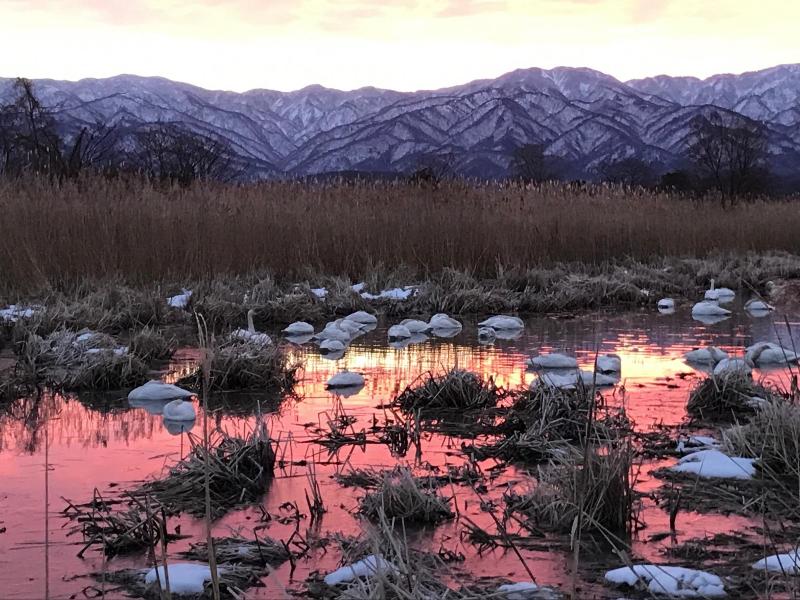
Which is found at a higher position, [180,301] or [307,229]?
[307,229]

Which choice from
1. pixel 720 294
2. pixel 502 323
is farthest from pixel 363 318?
pixel 720 294

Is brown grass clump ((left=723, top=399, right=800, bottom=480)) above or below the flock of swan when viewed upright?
above

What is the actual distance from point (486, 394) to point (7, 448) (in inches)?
88.6

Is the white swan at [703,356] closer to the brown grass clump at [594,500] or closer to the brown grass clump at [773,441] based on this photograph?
the brown grass clump at [773,441]

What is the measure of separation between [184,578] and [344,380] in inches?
110

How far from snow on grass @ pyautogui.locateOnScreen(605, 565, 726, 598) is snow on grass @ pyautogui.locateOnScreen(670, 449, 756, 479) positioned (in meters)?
→ 0.88

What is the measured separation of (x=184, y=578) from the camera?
224cm

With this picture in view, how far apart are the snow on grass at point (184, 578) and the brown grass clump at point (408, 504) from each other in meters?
0.63

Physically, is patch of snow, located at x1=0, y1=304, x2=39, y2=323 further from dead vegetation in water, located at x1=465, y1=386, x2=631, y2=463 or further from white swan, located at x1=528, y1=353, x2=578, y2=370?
dead vegetation in water, located at x1=465, y1=386, x2=631, y2=463

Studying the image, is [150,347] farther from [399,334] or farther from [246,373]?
[399,334]

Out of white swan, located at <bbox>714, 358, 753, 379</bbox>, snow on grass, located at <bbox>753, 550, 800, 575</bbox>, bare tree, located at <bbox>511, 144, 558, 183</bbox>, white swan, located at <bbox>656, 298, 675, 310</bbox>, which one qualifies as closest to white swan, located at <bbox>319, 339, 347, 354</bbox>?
white swan, located at <bbox>714, 358, 753, 379</bbox>

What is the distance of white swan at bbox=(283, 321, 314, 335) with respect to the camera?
748 cm

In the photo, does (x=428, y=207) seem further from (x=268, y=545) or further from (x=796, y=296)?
(x=268, y=545)

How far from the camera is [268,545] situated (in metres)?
2.48
